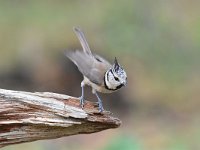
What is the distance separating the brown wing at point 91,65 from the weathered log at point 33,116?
1.39ft

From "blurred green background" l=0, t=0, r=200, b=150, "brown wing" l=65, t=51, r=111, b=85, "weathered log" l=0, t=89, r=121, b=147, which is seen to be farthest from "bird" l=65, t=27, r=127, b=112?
"blurred green background" l=0, t=0, r=200, b=150

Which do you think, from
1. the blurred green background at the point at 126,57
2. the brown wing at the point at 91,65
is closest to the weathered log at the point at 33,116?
the brown wing at the point at 91,65

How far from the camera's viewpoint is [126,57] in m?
9.41

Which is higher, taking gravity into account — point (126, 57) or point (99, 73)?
point (126, 57)

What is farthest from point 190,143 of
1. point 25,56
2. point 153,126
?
point 25,56

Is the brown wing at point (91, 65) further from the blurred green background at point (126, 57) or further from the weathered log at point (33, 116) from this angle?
the blurred green background at point (126, 57)

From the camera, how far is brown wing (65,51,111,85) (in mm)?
4016

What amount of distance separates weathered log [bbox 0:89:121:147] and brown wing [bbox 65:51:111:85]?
16.7 inches

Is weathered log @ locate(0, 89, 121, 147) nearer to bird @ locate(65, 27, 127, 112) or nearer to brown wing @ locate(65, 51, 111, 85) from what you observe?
bird @ locate(65, 27, 127, 112)

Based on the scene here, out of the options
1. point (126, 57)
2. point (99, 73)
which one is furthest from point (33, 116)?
point (126, 57)

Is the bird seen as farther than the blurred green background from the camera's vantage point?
No

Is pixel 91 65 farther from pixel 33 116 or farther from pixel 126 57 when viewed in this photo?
pixel 126 57

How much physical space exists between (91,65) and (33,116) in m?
0.66

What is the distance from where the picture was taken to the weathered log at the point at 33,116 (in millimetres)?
3529
